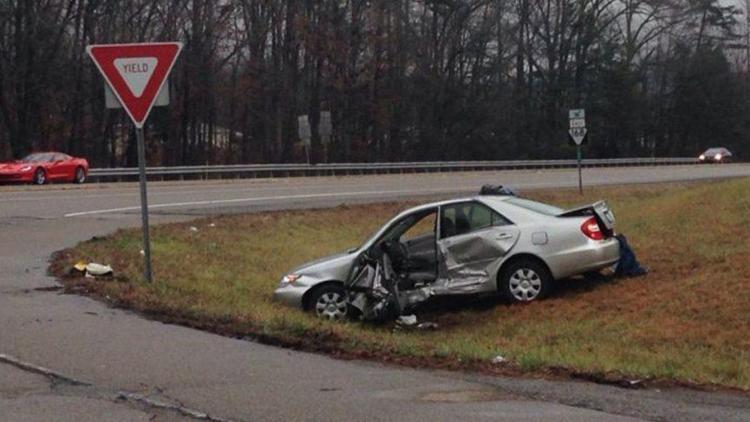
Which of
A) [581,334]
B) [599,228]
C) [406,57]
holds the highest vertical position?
[406,57]

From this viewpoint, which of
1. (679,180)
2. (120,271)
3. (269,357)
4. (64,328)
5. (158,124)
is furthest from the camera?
(158,124)

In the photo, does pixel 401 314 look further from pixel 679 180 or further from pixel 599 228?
pixel 679 180

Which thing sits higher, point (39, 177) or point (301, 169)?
point (39, 177)

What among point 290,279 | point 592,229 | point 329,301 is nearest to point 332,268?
point 329,301

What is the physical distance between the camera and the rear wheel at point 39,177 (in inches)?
1558

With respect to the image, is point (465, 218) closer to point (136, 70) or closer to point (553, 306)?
point (553, 306)

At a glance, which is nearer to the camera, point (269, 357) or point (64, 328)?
point (269, 357)

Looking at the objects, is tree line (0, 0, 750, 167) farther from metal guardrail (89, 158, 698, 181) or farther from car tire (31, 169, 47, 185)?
car tire (31, 169, 47, 185)

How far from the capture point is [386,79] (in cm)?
7075

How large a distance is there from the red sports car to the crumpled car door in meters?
28.5

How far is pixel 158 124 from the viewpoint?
64.0 metres

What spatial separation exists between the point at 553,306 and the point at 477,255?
3.93ft

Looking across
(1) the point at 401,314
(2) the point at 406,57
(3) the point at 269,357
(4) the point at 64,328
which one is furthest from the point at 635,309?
(2) the point at 406,57

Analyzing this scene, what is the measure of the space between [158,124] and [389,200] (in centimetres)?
3491
